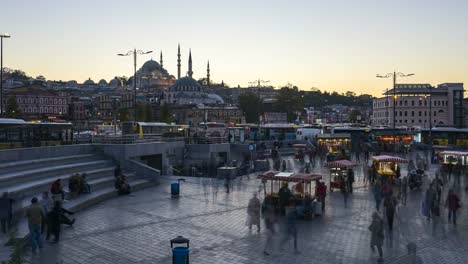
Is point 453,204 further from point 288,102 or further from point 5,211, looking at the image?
point 288,102

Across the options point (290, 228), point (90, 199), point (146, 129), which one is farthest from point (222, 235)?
point (146, 129)

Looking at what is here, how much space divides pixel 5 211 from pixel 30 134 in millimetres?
17464

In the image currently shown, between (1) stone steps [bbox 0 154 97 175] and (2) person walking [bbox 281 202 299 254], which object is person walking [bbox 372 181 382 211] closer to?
(2) person walking [bbox 281 202 299 254]

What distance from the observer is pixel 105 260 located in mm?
11766

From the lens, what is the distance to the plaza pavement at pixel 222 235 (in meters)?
12.2

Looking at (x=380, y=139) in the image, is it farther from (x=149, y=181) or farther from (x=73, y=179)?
(x=73, y=179)

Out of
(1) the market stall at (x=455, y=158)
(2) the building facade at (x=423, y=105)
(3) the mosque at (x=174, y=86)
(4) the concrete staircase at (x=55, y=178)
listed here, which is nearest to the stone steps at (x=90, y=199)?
(4) the concrete staircase at (x=55, y=178)

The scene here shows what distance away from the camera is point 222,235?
1470 cm

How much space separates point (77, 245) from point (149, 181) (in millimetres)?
12862

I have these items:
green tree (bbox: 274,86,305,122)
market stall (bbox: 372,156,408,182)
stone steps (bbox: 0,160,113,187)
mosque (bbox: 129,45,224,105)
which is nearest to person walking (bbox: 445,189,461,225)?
market stall (bbox: 372,156,408,182)

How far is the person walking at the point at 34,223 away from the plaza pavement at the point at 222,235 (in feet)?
1.10

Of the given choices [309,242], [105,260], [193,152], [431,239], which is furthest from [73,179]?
[193,152]

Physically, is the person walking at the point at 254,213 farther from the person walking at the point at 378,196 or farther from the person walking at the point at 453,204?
the person walking at the point at 453,204

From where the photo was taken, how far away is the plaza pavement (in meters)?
12.2
